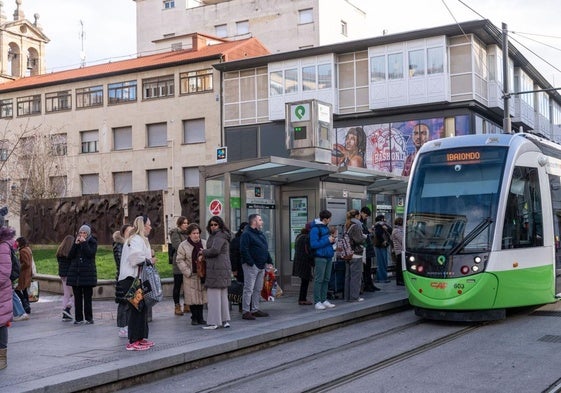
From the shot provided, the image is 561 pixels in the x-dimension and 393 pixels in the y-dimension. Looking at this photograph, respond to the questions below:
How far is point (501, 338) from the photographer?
10477 mm

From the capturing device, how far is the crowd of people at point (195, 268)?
368 inches

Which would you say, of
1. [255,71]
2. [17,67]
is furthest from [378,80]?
[17,67]

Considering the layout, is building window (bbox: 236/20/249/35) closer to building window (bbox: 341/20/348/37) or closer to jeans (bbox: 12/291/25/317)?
building window (bbox: 341/20/348/37)

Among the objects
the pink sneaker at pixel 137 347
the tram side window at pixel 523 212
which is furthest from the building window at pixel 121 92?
the pink sneaker at pixel 137 347

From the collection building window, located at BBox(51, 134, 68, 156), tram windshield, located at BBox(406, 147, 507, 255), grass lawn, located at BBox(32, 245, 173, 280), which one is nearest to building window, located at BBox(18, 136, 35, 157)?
building window, located at BBox(51, 134, 68, 156)

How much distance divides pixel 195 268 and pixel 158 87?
37.4 metres

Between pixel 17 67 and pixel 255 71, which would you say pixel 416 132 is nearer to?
pixel 255 71

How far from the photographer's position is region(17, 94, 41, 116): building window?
52.4 m

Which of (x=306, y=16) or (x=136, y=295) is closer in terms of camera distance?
(x=136, y=295)

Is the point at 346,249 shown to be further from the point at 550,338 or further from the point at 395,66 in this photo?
the point at 395,66

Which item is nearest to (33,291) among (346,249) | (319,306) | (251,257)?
(251,257)

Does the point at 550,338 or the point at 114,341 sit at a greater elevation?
the point at 114,341

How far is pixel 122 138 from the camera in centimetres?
4897

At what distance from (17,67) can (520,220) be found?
2267 inches
